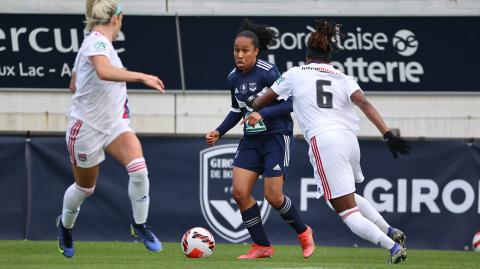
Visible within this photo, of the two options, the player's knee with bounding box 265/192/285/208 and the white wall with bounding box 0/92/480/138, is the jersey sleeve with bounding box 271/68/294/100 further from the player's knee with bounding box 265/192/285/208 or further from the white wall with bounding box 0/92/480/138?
the white wall with bounding box 0/92/480/138

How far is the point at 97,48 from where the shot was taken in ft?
31.7

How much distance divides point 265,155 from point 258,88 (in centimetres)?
64

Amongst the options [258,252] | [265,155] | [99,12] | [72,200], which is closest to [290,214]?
[258,252]

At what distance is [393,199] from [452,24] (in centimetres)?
397

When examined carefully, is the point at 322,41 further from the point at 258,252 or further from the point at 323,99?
the point at 258,252

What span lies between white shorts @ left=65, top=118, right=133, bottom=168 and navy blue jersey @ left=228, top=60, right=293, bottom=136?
5.30ft

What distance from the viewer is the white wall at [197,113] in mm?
17500

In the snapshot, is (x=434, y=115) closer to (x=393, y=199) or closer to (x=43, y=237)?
(x=393, y=199)

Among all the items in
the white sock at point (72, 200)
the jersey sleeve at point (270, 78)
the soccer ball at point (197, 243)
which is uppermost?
the jersey sleeve at point (270, 78)

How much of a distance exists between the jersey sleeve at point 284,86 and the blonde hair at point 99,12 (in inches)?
61.6

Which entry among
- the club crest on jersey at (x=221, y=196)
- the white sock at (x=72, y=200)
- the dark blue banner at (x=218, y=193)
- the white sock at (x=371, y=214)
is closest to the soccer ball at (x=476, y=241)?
the dark blue banner at (x=218, y=193)

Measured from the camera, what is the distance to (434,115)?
57.8 ft

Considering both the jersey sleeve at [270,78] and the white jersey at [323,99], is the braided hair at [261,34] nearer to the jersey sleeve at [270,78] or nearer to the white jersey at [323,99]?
the jersey sleeve at [270,78]

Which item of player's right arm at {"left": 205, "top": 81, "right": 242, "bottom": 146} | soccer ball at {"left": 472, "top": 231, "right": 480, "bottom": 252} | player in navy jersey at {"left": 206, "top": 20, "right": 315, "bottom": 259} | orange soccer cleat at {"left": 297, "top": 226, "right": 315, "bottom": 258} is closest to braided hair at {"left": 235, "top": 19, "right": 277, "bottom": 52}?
player in navy jersey at {"left": 206, "top": 20, "right": 315, "bottom": 259}
